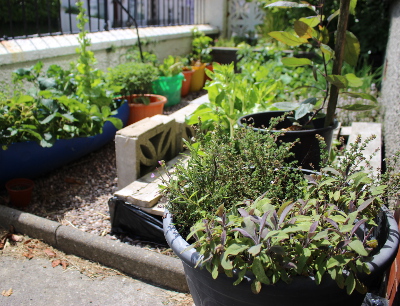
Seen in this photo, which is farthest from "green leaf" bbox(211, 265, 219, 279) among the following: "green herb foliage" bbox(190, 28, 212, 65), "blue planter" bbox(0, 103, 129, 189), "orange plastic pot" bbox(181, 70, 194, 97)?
"green herb foliage" bbox(190, 28, 212, 65)

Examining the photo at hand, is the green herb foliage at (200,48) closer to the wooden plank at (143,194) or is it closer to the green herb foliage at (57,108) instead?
the green herb foliage at (57,108)

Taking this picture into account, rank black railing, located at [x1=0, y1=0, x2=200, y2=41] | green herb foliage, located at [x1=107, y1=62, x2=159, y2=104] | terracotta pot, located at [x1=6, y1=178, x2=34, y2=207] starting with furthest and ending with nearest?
black railing, located at [x1=0, y1=0, x2=200, y2=41] < green herb foliage, located at [x1=107, y1=62, x2=159, y2=104] < terracotta pot, located at [x1=6, y1=178, x2=34, y2=207]

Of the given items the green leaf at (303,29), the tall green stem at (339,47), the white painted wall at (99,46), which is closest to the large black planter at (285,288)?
the tall green stem at (339,47)

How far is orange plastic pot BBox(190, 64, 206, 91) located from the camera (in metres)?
6.62

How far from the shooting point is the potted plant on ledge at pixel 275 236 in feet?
3.97

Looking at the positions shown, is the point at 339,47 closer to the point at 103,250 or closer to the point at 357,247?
the point at 357,247

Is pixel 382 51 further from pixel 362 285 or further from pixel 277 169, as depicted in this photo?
pixel 362 285

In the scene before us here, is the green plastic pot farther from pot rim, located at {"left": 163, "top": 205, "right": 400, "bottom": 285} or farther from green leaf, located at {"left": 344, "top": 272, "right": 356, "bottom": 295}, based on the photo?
green leaf, located at {"left": 344, "top": 272, "right": 356, "bottom": 295}

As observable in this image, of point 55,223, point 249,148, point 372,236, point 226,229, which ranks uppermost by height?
point 249,148

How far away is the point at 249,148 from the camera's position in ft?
5.61

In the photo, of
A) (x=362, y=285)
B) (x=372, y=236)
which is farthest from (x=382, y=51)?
(x=362, y=285)

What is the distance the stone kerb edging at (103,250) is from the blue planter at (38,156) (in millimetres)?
364

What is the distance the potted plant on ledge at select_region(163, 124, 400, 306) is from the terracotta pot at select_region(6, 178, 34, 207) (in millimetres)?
1740

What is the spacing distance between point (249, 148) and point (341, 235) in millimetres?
594
